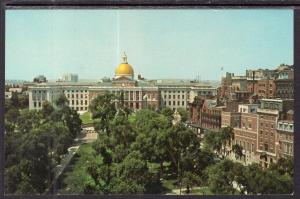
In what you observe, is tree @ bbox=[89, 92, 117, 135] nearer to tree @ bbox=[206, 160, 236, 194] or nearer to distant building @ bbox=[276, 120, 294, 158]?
tree @ bbox=[206, 160, 236, 194]

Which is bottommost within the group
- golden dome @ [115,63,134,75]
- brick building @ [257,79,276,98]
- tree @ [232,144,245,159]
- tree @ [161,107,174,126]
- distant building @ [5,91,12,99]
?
tree @ [232,144,245,159]

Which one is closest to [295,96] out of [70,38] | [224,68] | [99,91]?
[224,68]

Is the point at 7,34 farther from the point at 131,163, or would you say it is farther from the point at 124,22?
the point at 131,163

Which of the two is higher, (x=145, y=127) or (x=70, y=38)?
(x=70, y=38)

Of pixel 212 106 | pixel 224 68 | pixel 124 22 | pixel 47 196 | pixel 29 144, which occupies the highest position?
pixel 124 22

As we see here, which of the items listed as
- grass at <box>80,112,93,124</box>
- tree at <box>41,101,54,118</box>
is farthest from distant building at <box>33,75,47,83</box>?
grass at <box>80,112,93,124</box>
